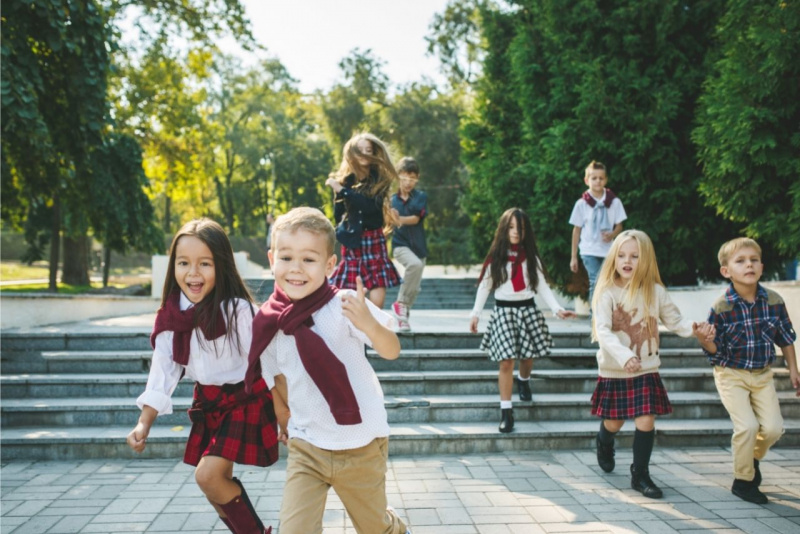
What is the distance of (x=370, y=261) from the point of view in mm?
6152

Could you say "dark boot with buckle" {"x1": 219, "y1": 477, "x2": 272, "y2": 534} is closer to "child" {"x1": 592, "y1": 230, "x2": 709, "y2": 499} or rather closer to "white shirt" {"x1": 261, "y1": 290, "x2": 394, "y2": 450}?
"white shirt" {"x1": 261, "y1": 290, "x2": 394, "y2": 450}

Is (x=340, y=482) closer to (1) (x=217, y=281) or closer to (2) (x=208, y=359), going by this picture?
(2) (x=208, y=359)

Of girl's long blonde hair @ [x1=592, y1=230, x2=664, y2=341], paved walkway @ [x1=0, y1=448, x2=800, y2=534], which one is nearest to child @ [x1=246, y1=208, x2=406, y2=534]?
paved walkway @ [x1=0, y1=448, x2=800, y2=534]

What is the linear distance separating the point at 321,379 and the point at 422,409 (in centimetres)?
327

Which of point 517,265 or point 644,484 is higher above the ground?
point 517,265

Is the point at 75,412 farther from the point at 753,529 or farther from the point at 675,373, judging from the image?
the point at 675,373

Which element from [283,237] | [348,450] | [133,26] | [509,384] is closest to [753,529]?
[509,384]

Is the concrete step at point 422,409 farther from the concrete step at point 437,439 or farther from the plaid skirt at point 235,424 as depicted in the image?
the plaid skirt at point 235,424

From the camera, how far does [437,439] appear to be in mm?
5344

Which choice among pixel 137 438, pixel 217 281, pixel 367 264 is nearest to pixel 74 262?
pixel 367 264

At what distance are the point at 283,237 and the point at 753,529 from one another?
312cm

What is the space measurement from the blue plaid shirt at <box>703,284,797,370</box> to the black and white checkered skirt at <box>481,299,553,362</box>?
1.44 meters

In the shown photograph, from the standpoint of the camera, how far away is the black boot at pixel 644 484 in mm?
4262

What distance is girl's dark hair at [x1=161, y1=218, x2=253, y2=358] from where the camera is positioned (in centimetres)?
312
